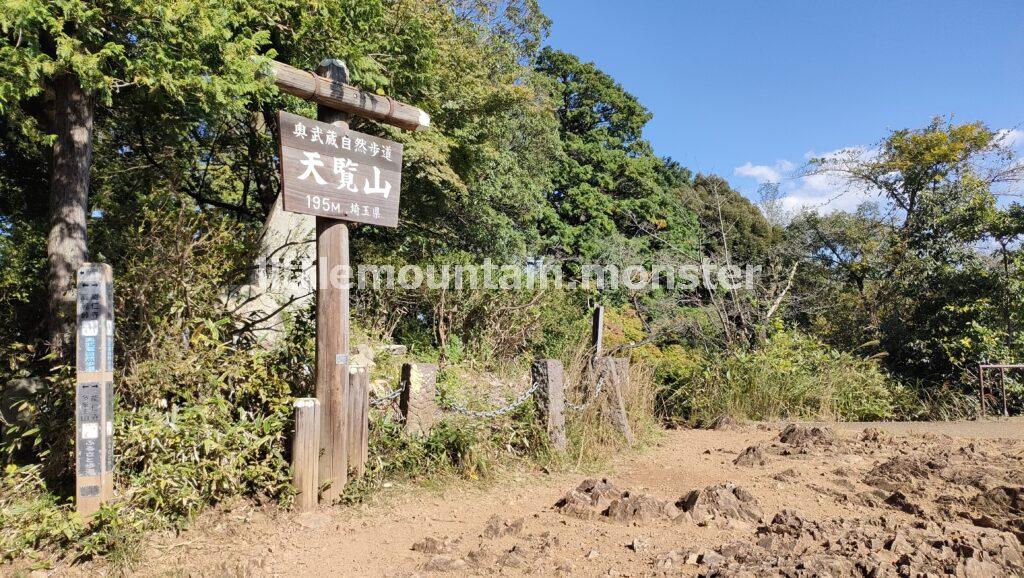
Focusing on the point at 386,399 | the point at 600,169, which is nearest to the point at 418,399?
the point at 386,399

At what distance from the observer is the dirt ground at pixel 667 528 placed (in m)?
3.05

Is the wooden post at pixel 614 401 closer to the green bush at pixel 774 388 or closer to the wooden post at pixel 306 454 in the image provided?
the green bush at pixel 774 388

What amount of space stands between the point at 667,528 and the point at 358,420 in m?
2.19

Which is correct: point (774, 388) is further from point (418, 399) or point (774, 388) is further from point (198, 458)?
point (198, 458)

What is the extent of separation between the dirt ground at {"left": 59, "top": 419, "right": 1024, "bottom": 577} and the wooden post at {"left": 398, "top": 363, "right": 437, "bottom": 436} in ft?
1.97

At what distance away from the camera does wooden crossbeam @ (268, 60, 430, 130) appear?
13.3 ft

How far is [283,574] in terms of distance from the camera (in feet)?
10.3

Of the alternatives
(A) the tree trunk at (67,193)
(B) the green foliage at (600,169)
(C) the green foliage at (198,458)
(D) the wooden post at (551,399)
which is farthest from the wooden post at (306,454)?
(B) the green foliage at (600,169)

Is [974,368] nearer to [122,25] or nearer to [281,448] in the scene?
[281,448]

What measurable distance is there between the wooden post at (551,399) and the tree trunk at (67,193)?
4.20m

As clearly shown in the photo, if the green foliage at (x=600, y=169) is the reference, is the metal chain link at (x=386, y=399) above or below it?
below

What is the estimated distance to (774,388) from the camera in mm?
8203

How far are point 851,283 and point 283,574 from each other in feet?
50.9

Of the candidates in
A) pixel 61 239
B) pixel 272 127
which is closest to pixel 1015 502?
pixel 61 239
